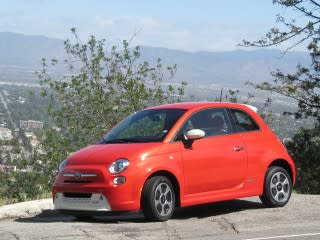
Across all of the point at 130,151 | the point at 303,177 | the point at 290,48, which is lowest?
the point at 303,177

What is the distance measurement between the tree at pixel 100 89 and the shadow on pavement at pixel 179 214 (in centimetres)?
1534

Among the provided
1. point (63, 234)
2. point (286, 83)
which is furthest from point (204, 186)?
point (286, 83)

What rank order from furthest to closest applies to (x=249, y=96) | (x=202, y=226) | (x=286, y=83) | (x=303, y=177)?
(x=249, y=96) → (x=286, y=83) → (x=303, y=177) → (x=202, y=226)

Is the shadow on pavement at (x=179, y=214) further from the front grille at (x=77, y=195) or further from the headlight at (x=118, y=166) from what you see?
the headlight at (x=118, y=166)

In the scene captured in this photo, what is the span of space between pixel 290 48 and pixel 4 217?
13.6 meters

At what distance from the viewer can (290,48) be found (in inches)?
882

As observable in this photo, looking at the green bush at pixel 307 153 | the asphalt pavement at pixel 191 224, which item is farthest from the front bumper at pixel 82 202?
the green bush at pixel 307 153

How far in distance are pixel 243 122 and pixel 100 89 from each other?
1733 cm

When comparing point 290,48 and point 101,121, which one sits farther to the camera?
point 101,121

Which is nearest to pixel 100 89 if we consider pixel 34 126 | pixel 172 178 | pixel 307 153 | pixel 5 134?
pixel 34 126

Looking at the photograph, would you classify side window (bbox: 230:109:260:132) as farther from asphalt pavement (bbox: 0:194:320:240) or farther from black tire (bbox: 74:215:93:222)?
black tire (bbox: 74:215:93:222)

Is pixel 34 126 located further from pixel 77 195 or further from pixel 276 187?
pixel 77 195

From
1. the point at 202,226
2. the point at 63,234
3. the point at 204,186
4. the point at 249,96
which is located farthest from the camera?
the point at 249,96

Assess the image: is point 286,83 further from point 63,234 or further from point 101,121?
point 63,234
